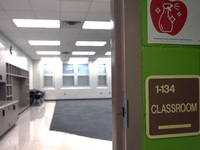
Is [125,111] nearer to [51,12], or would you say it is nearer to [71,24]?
[51,12]

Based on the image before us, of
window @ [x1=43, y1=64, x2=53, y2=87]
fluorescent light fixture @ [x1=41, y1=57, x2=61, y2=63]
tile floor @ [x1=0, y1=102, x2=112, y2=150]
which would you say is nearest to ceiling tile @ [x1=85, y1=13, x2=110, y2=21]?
tile floor @ [x1=0, y1=102, x2=112, y2=150]

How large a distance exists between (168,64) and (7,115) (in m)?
5.29

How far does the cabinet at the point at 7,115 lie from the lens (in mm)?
4779

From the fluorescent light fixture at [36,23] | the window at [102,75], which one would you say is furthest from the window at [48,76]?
the fluorescent light fixture at [36,23]

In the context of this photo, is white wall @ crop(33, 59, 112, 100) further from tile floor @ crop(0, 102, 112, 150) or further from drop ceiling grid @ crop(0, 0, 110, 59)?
tile floor @ crop(0, 102, 112, 150)

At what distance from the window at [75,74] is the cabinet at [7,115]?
9.01 meters

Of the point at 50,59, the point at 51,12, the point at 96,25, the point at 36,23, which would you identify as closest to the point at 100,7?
the point at 51,12

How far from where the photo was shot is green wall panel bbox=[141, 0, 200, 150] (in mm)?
995

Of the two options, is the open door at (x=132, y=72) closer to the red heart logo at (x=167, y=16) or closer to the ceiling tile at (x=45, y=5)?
the red heart logo at (x=167, y=16)

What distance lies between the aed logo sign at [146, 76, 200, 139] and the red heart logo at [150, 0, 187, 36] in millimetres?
267

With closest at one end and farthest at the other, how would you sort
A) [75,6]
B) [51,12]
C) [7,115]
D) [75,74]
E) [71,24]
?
[75,6]
[51,12]
[7,115]
[71,24]
[75,74]

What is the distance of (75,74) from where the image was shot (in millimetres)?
15164

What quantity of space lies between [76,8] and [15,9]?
4.81 ft

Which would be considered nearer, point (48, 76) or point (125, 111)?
point (125, 111)
